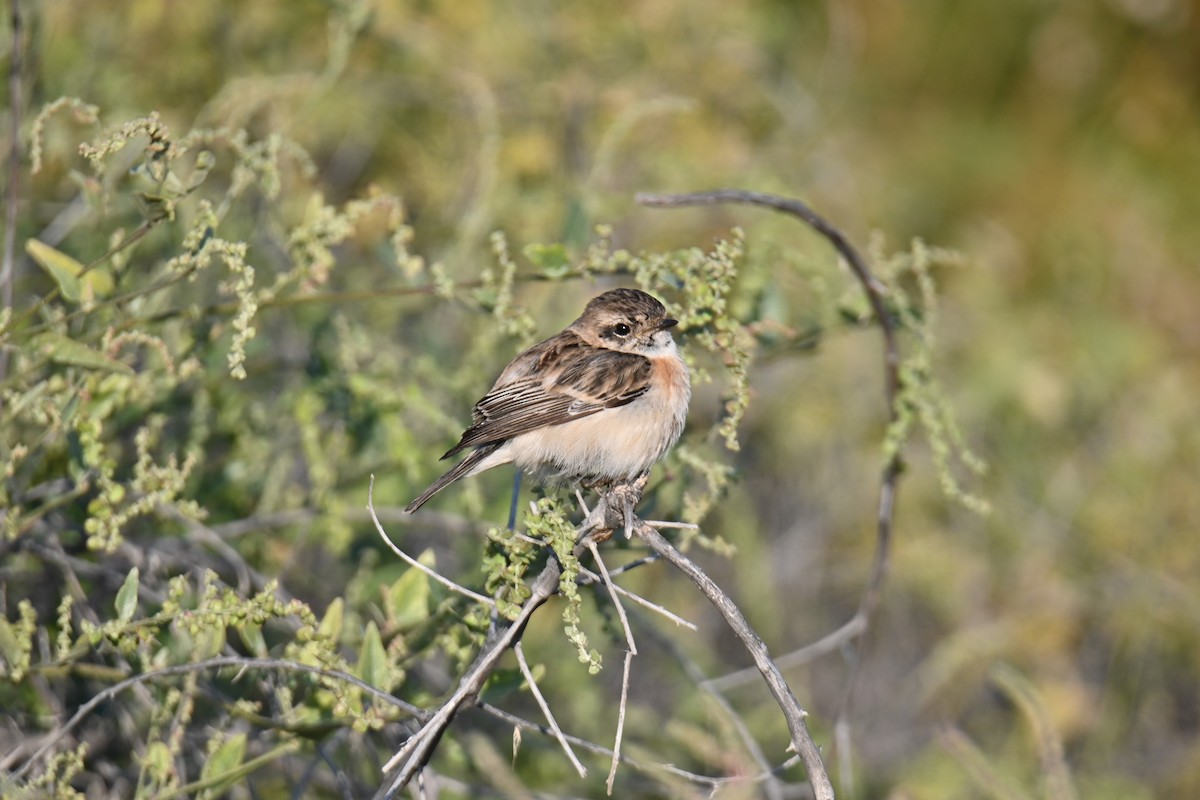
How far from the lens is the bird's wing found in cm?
415

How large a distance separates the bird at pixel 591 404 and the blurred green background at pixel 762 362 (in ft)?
0.81

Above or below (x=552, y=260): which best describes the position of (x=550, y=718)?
below

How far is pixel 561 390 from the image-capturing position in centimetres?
431

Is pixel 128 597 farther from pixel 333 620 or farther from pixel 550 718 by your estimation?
pixel 550 718

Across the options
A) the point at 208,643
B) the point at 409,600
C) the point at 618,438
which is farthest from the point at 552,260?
the point at 208,643

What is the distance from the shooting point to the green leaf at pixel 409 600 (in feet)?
11.6

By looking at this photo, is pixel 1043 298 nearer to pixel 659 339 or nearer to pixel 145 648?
pixel 659 339

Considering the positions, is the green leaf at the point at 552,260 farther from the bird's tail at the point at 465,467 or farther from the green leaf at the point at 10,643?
the green leaf at the point at 10,643

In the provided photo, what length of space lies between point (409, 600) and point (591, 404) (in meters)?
1.00

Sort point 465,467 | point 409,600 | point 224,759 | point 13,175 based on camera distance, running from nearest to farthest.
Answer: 1. point 224,759
2. point 409,600
3. point 13,175
4. point 465,467

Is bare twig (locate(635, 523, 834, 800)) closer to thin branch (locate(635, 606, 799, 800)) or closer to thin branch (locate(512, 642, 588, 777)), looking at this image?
thin branch (locate(512, 642, 588, 777))

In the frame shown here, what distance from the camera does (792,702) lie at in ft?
8.30

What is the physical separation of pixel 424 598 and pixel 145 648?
0.71m

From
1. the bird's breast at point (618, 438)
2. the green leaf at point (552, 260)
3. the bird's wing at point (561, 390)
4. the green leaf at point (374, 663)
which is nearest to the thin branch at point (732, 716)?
the bird's breast at point (618, 438)
